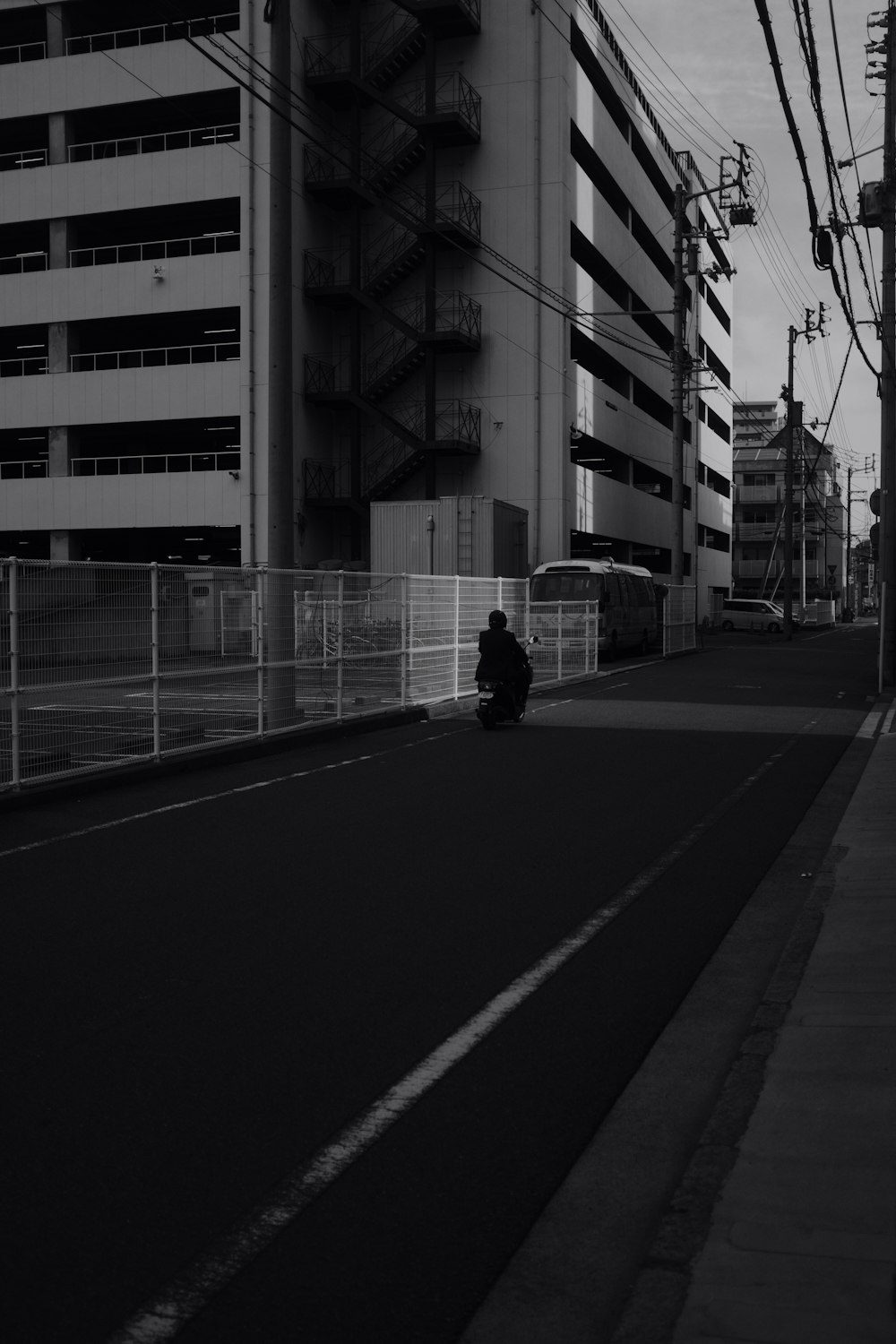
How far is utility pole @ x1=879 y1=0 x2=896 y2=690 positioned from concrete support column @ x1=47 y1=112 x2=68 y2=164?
26.5 meters

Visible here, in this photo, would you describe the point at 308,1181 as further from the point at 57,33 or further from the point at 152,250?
the point at 57,33

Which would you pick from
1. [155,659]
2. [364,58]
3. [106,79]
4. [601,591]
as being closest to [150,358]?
[106,79]

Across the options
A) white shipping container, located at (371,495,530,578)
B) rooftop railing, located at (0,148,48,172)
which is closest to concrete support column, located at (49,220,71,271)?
rooftop railing, located at (0,148,48,172)

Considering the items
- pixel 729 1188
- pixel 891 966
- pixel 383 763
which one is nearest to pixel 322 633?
pixel 383 763

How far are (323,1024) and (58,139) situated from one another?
42.8 metres

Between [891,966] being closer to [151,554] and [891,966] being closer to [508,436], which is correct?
[508,436]

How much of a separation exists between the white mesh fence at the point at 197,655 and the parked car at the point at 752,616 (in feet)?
157

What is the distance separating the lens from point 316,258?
4238 cm

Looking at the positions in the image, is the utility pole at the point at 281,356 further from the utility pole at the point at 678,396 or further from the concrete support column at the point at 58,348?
the concrete support column at the point at 58,348

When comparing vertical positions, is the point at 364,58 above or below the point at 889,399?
above

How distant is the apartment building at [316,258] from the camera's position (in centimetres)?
4069

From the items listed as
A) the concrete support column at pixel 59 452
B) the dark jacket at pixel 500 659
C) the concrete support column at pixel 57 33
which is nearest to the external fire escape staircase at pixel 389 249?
the concrete support column at pixel 59 452

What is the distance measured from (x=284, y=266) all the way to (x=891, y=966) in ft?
46.0

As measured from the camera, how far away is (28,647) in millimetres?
11836
